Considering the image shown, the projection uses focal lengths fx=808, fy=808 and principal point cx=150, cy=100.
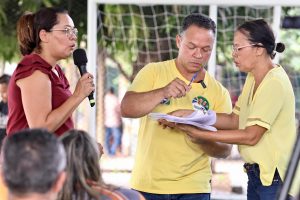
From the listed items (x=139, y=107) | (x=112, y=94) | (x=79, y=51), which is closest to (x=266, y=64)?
(x=139, y=107)

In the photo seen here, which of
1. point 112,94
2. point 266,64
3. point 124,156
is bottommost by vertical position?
point 124,156

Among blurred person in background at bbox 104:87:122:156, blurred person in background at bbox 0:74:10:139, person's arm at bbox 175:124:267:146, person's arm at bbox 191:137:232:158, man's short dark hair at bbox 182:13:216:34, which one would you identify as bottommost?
blurred person in background at bbox 104:87:122:156

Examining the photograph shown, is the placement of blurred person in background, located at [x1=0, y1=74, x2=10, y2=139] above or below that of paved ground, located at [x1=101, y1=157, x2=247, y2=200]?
above

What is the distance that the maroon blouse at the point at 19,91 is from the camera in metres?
3.66

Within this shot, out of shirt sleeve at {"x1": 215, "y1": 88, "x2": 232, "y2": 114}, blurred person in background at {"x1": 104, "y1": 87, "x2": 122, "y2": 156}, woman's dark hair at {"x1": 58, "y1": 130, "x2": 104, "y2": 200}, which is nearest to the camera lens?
woman's dark hair at {"x1": 58, "y1": 130, "x2": 104, "y2": 200}

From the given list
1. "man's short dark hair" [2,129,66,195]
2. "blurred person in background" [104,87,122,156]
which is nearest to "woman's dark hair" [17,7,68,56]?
"man's short dark hair" [2,129,66,195]

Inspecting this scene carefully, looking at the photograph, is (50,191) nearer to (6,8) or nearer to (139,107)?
(139,107)

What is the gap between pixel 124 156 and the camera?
12.0 metres

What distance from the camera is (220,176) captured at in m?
9.69

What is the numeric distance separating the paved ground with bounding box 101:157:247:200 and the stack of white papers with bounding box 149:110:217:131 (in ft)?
12.3

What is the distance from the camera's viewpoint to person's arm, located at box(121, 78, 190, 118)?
3.74 meters

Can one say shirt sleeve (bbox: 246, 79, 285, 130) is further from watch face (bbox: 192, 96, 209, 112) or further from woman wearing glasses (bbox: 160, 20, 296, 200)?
watch face (bbox: 192, 96, 209, 112)

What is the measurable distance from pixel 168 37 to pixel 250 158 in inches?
210

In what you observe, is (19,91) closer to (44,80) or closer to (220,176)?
(44,80)
